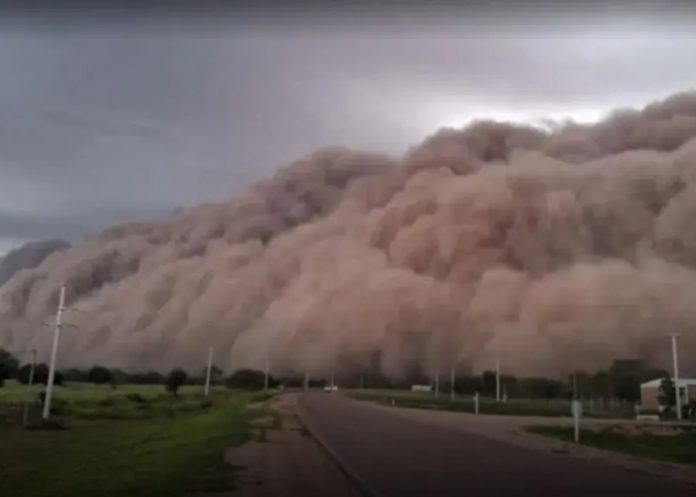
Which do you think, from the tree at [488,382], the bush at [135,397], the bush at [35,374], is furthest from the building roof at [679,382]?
the bush at [35,374]

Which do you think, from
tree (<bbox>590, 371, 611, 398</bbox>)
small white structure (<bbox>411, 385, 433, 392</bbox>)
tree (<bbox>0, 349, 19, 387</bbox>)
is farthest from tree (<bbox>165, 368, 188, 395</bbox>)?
Answer: tree (<bbox>590, 371, 611, 398</bbox>)

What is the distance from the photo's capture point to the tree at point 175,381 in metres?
37.4

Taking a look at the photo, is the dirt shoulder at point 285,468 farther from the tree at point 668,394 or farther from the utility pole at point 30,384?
the tree at point 668,394

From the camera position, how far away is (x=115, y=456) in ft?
37.0

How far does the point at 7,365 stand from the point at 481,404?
22842 millimetres

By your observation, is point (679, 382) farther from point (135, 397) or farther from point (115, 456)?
point (115, 456)

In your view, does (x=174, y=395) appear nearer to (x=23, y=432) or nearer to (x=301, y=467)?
(x=23, y=432)

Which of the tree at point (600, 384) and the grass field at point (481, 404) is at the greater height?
the tree at point (600, 384)

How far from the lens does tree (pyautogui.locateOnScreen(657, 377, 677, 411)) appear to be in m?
33.6

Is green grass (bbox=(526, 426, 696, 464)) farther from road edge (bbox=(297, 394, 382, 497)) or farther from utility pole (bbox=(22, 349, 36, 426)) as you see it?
utility pole (bbox=(22, 349, 36, 426))

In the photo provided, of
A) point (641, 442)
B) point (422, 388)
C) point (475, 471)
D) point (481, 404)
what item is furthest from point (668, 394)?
point (475, 471)

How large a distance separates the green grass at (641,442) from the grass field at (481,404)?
45.1 feet

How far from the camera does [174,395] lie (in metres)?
35.8

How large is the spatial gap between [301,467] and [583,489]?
3559mm
